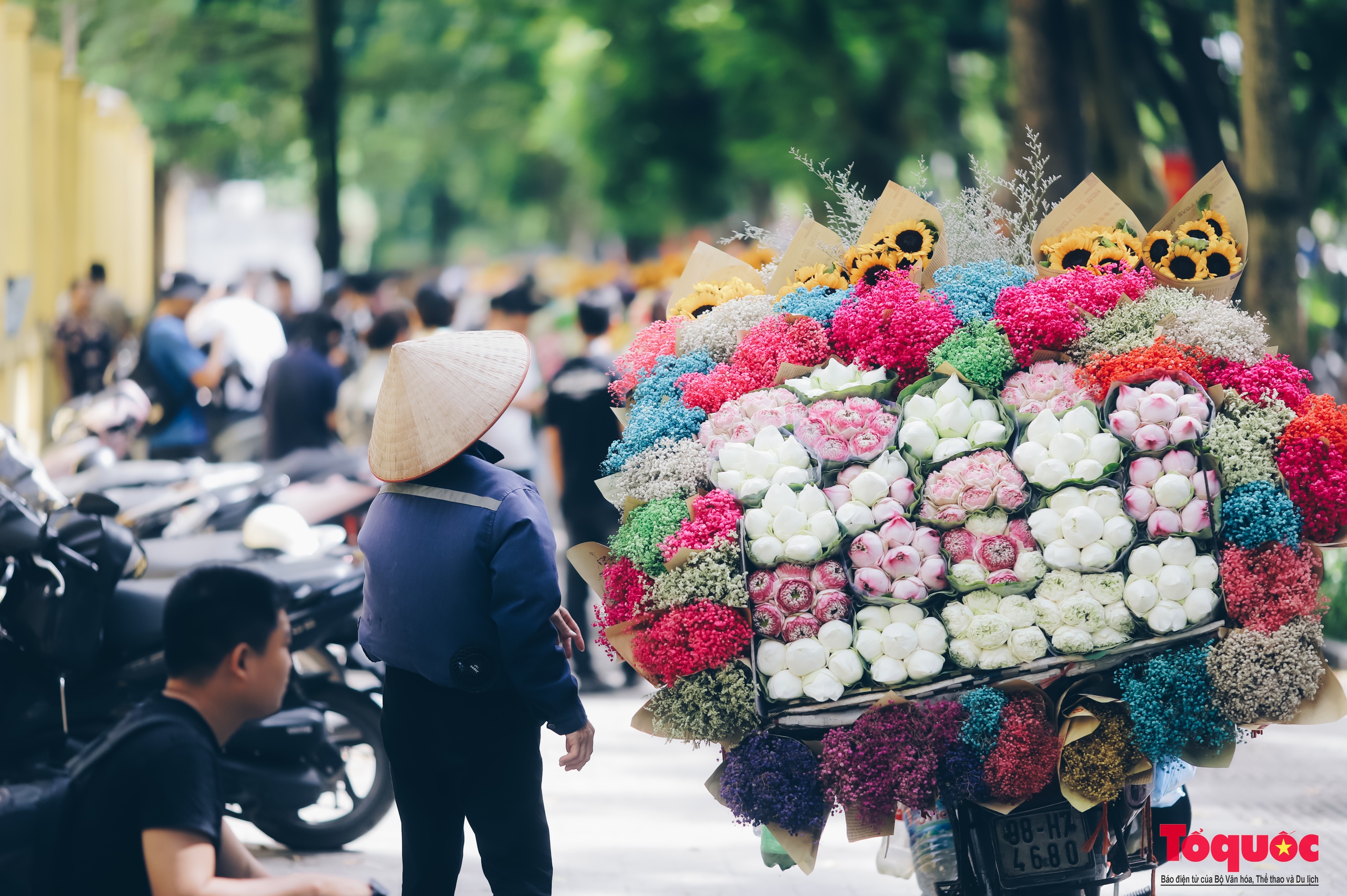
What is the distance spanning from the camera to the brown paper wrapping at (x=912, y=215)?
13.9 feet

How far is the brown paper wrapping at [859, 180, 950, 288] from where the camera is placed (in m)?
4.22

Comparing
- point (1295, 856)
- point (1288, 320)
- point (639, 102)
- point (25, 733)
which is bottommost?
point (1295, 856)

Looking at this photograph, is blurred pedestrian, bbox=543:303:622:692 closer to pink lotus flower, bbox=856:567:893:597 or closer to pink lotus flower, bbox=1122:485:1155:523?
pink lotus flower, bbox=856:567:893:597

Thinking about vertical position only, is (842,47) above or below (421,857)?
above

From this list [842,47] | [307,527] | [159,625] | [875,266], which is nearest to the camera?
[875,266]

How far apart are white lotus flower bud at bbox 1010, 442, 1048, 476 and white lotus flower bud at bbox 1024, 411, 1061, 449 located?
19 mm

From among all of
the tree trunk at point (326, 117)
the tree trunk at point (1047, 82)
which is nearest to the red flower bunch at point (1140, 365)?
the tree trunk at point (1047, 82)

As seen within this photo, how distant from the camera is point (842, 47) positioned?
17719 mm

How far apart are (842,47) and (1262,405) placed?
14702 mm

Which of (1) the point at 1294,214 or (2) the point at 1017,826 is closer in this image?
(2) the point at 1017,826

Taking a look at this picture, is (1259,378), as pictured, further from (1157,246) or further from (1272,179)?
(1272,179)

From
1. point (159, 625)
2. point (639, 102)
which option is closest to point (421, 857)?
point (159, 625)

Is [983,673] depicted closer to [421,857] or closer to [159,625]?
[421,857]

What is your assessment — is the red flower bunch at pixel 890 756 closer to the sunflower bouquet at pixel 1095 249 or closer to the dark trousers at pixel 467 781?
the dark trousers at pixel 467 781
